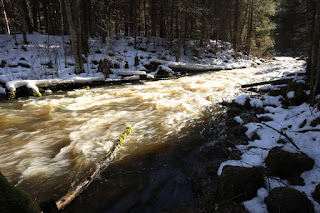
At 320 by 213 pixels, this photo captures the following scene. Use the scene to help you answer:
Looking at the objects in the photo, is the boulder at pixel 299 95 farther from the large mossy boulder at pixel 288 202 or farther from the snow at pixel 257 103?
the large mossy boulder at pixel 288 202

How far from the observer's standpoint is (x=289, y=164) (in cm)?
289

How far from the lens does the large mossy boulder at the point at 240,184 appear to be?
2.55m

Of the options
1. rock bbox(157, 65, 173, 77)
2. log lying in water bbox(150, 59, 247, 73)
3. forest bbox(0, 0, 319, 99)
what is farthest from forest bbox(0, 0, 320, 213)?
forest bbox(0, 0, 319, 99)

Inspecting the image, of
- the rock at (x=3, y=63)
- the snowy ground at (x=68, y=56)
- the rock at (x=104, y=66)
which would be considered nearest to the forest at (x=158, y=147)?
the rock at (x=104, y=66)

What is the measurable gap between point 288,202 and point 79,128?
535cm

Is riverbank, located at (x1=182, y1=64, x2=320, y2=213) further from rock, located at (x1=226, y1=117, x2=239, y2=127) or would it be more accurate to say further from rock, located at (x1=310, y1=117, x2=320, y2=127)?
rock, located at (x1=226, y1=117, x2=239, y2=127)

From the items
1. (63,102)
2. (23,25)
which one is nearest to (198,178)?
(63,102)

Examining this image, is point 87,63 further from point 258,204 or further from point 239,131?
point 258,204

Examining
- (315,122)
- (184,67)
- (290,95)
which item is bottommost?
(315,122)

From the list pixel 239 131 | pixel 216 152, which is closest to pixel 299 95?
pixel 239 131

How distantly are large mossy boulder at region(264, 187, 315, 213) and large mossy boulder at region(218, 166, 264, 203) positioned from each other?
0.84ft

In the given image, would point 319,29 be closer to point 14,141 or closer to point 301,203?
point 301,203

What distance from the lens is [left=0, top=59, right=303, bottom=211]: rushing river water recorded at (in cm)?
365

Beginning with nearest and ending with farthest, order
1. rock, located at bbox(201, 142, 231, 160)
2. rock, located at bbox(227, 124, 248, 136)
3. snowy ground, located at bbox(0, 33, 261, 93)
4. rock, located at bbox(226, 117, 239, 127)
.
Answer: rock, located at bbox(201, 142, 231, 160) → rock, located at bbox(227, 124, 248, 136) → rock, located at bbox(226, 117, 239, 127) → snowy ground, located at bbox(0, 33, 261, 93)
